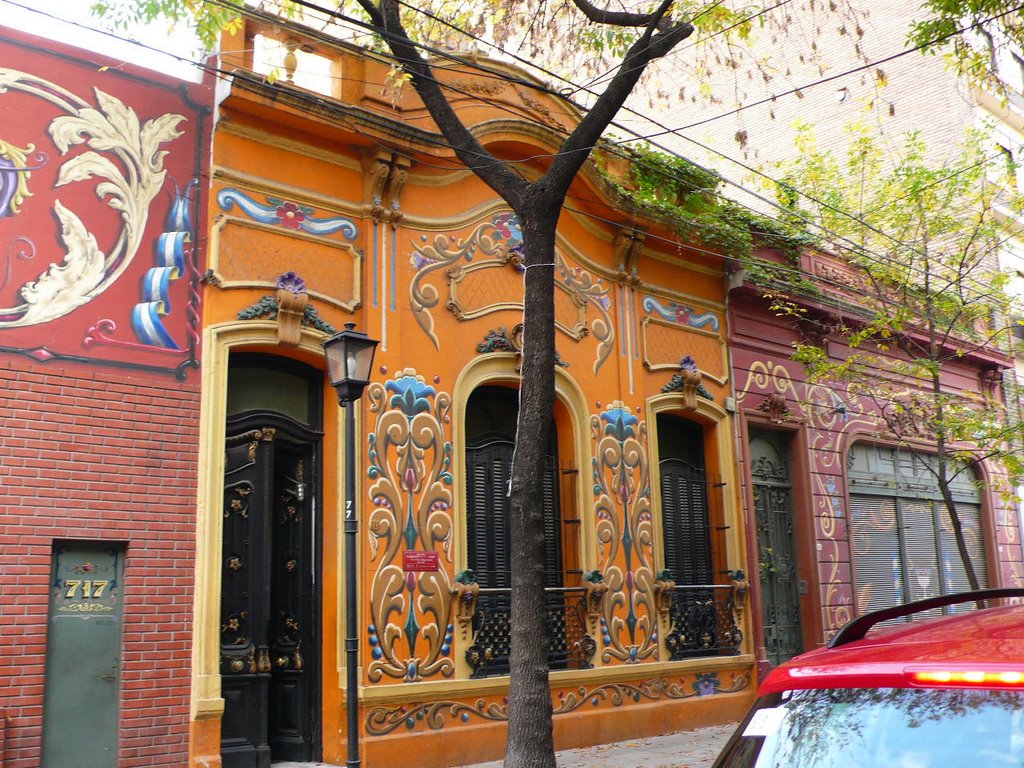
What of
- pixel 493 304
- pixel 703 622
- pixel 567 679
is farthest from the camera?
pixel 703 622

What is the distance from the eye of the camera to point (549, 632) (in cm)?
1159

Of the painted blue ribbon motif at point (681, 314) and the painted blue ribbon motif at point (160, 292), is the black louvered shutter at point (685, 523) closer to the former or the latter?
the painted blue ribbon motif at point (681, 314)

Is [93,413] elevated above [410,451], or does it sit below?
above

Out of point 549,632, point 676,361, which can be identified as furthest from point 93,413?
point 676,361

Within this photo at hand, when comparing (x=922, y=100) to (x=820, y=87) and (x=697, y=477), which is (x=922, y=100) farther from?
(x=697, y=477)

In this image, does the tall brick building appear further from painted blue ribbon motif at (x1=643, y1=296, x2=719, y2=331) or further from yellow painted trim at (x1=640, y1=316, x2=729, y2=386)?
painted blue ribbon motif at (x1=643, y1=296, x2=719, y2=331)

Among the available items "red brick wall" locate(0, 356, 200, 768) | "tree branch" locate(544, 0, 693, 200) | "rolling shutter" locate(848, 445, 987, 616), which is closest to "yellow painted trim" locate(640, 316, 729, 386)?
"rolling shutter" locate(848, 445, 987, 616)

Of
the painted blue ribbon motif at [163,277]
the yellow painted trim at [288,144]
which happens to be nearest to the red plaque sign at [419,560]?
the painted blue ribbon motif at [163,277]

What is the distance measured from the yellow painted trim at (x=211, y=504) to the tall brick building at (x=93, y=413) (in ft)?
0.31

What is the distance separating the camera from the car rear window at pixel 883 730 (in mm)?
2254

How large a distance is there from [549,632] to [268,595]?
334 centimetres

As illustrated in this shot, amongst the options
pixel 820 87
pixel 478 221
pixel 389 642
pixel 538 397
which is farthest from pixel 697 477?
pixel 820 87

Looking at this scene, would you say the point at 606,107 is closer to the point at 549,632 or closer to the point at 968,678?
the point at 549,632

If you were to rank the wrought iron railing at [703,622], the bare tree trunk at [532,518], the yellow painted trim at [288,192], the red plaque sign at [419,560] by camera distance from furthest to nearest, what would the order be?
the wrought iron railing at [703,622] < the red plaque sign at [419,560] < the yellow painted trim at [288,192] < the bare tree trunk at [532,518]
